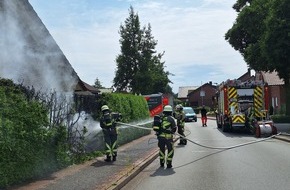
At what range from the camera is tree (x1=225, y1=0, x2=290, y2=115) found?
2650 cm

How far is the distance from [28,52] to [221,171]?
7.29 meters

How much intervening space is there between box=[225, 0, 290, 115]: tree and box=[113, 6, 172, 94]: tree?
2325 cm

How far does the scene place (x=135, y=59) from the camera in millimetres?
65812

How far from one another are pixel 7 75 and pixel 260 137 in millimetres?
13374

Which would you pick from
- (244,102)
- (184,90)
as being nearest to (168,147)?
(244,102)

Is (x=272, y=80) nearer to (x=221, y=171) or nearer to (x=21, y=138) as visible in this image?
(x=221, y=171)

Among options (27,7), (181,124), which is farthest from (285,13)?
(27,7)

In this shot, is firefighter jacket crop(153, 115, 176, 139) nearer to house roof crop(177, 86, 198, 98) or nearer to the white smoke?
the white smoke

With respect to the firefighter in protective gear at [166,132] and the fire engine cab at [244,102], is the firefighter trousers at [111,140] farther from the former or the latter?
the fire engine cab at [244,102]

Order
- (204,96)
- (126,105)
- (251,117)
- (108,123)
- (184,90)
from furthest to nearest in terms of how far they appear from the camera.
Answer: (184,90), (204,96), (251,117), (126,105), (108,123)

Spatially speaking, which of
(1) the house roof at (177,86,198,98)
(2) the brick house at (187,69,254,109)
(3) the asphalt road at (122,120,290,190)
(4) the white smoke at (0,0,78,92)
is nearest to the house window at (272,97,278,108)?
(3) the asphalt road at (122,120,290,190)

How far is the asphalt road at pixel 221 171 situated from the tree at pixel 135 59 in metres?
48.5

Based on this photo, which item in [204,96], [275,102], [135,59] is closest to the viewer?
[275,102]

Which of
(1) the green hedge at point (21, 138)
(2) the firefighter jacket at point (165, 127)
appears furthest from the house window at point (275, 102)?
(1) the green hedge at point (21, 138)
